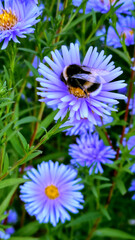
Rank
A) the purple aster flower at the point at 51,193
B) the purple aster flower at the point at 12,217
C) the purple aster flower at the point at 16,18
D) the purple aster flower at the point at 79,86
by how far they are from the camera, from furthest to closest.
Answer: the purple aster flower at the point at 12,217 < the purple aster flower at the point at 51,193 < the purple aster flower at the point at 16,18 < the purple aster flower at the point at 79,86

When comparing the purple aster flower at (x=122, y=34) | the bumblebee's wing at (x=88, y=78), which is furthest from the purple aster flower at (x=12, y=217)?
the bumblebee's wing at (x=88, y=78)

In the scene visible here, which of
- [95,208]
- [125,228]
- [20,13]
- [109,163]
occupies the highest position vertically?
[20,13]

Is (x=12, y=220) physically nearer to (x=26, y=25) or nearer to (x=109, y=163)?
(x=109, y=163)

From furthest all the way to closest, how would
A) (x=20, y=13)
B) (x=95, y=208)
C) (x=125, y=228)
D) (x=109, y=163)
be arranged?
(x=125, y=228) < (x=95, y=208) < (x=109, y=163) < (x=20, y=13)

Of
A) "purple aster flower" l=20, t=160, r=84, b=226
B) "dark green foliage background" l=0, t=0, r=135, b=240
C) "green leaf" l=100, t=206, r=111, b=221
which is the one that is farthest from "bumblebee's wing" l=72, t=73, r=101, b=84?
"green leaf" l=100, t=206, r=111, b=221

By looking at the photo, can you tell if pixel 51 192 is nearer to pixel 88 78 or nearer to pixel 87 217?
pixel 87 217

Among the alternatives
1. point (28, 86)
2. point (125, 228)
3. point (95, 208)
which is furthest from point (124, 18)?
point (125, 228)

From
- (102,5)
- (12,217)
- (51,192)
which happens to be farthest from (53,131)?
(12,217)

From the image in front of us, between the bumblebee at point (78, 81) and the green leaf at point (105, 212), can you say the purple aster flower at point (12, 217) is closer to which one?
the green leaf at point (105, 212)
